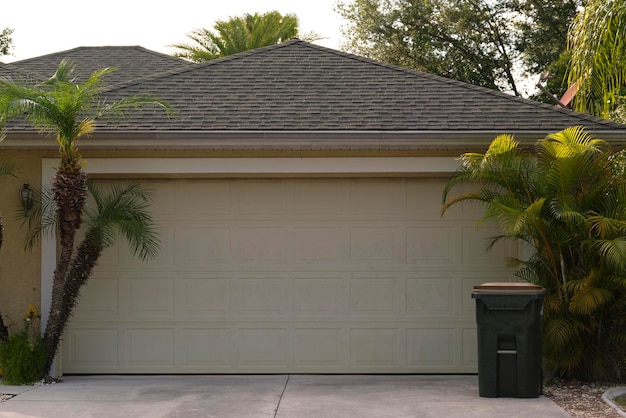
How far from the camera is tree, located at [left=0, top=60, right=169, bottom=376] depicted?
9.22m

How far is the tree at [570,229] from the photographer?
360 inches

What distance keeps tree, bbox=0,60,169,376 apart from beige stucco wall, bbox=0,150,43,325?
0.47m

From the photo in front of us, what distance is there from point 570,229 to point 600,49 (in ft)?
7.02

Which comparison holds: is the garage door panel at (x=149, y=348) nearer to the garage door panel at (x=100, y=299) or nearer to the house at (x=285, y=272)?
the house at (x=285, y=272)

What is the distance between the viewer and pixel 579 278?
9.52 m

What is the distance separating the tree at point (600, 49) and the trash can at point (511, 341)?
278 centimetres

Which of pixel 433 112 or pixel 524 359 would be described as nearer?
pixel 524 359

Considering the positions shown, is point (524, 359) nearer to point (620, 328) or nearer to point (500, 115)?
point (620, 328)

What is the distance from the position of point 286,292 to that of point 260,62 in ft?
11.4

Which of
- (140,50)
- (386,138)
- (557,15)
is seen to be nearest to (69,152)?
(386,138)

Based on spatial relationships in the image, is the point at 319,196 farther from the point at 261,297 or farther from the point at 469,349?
the point at 469,349

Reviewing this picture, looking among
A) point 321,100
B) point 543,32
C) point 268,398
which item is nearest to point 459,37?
point 543,32

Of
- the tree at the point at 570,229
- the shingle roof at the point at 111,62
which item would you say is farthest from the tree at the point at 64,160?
the shingle roof at the point at 111,62

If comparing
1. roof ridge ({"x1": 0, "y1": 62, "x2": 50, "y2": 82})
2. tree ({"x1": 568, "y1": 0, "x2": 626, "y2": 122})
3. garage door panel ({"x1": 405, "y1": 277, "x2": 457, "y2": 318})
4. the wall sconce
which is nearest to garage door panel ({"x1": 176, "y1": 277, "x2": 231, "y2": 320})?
the wall sconce
